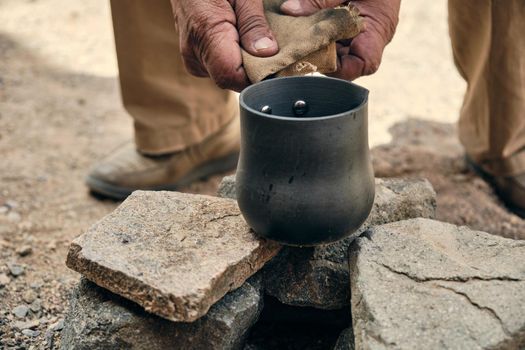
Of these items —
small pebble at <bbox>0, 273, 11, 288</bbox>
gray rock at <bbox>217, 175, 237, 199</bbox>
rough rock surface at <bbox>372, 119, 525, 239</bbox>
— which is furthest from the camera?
rough rock surface at <bbox>372, 119, 525, 239</bbox>

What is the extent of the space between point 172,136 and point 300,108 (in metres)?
1.51

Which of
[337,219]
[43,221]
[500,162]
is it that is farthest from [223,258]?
[500,162]

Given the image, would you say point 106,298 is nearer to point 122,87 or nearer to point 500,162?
point 122,87

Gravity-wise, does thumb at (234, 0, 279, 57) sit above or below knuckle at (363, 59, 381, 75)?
above

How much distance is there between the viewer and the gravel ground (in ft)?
8.75

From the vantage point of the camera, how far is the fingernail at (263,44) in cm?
209

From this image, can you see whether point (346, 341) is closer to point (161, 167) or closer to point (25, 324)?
point (25, 324)

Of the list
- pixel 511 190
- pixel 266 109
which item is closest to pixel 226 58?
pixel 266 109

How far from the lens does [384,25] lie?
92.6 inches

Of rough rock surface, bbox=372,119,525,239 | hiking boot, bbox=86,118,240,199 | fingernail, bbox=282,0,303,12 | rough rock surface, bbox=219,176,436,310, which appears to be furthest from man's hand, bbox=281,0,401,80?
hiking boot, bbox=86,118,240,199

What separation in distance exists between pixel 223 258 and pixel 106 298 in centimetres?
38

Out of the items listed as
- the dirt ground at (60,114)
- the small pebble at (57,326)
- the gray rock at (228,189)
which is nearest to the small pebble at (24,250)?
the dirt ground at (60,114)

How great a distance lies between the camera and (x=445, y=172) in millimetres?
3588

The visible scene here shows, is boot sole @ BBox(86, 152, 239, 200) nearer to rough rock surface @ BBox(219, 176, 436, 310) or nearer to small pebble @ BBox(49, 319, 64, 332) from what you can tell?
small pebble @ BBox(49, 319, 64, 332)
